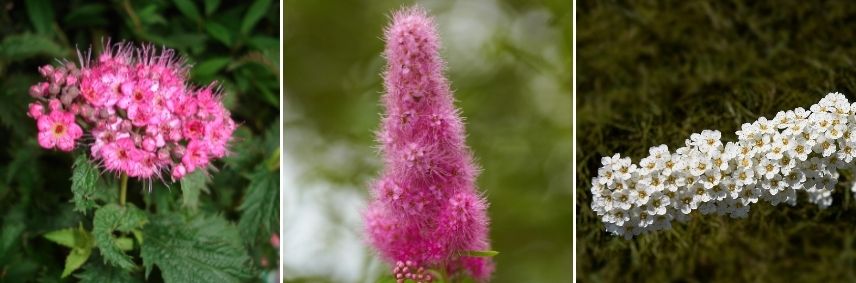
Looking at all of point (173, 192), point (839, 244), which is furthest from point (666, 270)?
point (173, 192)

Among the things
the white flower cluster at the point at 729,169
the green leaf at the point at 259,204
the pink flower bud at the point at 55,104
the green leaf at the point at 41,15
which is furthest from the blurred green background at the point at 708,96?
the green leaf at the point at 41,15

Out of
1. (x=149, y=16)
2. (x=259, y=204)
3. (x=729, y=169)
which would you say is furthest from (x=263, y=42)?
(x=729, y=169)

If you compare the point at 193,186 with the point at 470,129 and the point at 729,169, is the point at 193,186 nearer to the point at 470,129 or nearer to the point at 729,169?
the point at 470,129

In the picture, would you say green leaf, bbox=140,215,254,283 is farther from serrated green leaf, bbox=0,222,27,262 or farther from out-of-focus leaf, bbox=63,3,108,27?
out-of-focus leaf, bbox=63,3,108,27

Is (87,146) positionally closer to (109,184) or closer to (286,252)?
(109,184)

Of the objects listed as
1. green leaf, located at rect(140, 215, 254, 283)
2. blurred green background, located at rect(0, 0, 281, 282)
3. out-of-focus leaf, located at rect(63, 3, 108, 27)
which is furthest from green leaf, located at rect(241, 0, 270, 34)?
green leaf, located at rect(140, 215, 254, 283)
